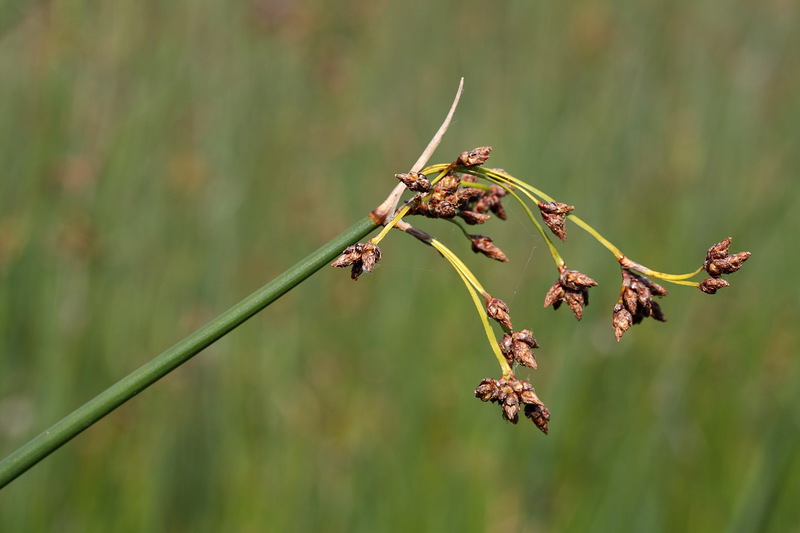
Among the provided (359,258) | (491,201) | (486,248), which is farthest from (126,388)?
(491,201)

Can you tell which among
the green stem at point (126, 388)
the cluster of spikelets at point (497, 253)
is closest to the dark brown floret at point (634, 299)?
the cluster of spikelets at point (497, 253)

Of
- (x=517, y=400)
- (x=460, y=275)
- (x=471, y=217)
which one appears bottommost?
(x=517, y=400)

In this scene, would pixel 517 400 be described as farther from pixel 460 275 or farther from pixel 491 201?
pixel 491 201

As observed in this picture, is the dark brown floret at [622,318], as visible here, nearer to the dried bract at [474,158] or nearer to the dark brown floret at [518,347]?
the dark brown floret at [518,347]

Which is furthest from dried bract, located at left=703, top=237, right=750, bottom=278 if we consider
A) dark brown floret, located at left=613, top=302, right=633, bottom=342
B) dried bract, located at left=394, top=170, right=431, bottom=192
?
dried bract, located at left=394, top=170, right=431, bottom=192

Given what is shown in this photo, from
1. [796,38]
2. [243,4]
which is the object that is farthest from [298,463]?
[796,38]

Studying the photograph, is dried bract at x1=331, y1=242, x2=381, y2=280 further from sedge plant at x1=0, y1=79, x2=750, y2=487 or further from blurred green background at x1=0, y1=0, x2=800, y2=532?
blurred green background at x1=0, y1=0, x2=800, y2=532
